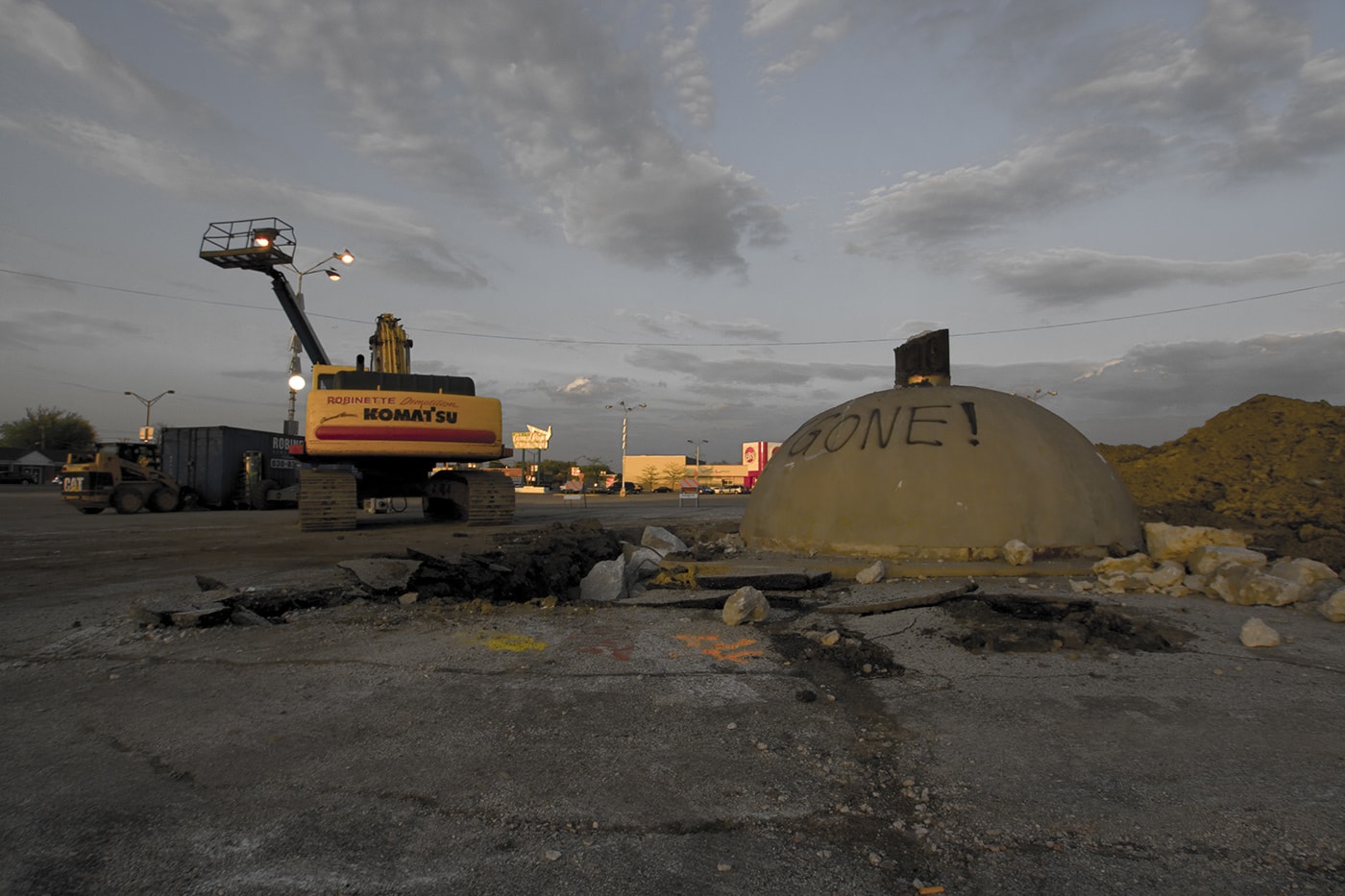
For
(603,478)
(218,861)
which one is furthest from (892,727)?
(603,478)

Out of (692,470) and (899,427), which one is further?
(692,470)

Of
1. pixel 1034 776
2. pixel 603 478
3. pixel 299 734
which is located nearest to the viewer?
pixel 1034 776

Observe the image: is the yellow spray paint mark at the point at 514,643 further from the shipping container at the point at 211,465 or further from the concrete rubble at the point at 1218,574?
the shipping container at the point at 211,465

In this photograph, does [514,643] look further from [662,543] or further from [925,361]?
[925,361]

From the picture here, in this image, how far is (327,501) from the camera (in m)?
14.5

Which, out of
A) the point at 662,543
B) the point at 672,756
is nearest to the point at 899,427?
the point at 662,543

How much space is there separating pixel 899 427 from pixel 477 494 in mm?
10002

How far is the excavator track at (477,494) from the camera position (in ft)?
51.2

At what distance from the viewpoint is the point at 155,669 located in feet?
16.1

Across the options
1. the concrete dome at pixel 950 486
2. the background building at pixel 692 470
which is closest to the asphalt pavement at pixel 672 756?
the concrete dome at pixel 950 486

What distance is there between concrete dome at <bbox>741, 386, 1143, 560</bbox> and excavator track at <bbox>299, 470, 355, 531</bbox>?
9.60 m

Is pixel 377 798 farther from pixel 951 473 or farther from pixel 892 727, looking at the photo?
pixel 951 473

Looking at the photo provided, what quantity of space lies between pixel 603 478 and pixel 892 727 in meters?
78.2

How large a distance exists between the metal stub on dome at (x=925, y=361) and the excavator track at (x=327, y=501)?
11.4 metres
